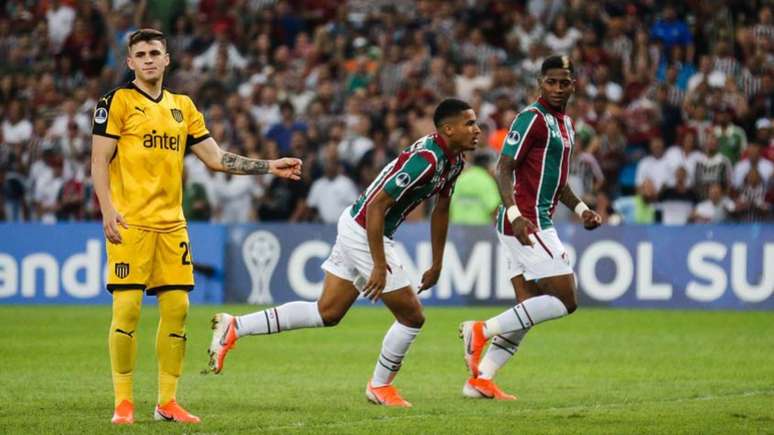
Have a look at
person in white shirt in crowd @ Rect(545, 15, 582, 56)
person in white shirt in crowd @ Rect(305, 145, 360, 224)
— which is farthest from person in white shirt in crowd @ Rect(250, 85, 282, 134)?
person in white shirt in crowd @ Rect(545, 15, 582, 56)

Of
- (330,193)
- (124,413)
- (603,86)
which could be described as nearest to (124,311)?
(124,413)

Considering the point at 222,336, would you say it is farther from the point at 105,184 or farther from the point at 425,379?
the point at 425,379

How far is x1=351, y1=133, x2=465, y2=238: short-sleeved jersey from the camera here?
9547 mm

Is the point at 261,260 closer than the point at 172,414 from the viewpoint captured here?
No

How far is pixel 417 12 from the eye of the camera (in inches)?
1019

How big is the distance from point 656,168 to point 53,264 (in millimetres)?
8450

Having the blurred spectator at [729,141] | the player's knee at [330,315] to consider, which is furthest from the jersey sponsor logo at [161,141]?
the blurred spectator at [729,141]

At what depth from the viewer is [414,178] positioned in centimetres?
955

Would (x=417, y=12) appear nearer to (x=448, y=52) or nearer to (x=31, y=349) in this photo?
(x=448, y=52)

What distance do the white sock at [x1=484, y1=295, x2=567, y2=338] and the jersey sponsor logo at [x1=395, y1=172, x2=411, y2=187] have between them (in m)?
1.40

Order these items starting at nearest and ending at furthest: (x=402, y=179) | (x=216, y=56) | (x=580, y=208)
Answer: (x=402, y=179) < (x=580, y=208) < (x=216, y=56)

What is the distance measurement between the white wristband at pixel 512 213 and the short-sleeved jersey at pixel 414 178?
502mm

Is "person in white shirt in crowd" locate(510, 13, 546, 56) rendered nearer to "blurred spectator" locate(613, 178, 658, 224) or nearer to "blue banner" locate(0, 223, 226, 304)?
"blurred spectator" locate(613, 178, 658, 224)

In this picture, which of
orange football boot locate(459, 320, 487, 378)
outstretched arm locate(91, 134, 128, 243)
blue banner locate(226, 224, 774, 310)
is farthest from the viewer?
blue banner locate(226, 224, 774, 310)
